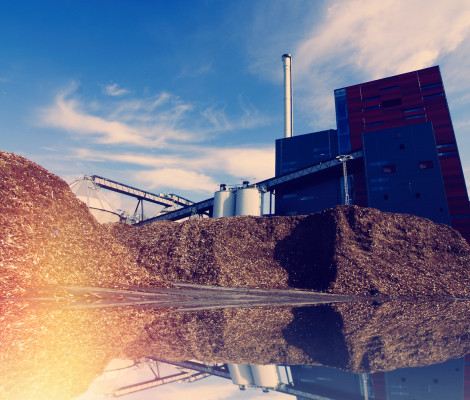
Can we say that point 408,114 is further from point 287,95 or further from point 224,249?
point 224,249

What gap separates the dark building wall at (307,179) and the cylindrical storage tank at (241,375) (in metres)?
44.4

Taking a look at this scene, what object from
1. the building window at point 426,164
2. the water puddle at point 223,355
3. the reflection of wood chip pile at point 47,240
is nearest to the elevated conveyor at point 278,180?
the building window at point 426,164

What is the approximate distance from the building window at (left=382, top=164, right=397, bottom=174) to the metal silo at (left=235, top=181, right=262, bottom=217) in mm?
18524

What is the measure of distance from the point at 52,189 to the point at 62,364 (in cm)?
1168

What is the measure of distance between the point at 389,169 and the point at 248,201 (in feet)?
67.7

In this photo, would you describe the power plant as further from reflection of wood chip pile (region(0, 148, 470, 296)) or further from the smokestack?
reflection of wood chip pile (region(0, 148, 470, 296))

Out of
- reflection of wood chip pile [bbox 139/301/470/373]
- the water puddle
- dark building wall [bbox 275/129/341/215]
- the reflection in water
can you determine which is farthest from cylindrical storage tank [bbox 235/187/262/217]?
the reflection in water

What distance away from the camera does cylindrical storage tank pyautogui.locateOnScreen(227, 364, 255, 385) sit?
386cm

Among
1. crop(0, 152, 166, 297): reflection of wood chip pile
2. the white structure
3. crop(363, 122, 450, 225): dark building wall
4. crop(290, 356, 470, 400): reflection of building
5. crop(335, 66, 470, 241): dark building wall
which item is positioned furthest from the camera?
the white structure

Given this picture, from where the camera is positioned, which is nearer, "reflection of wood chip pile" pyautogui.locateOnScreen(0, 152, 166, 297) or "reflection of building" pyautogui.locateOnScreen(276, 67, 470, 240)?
"reflection of wood chip pile" pyautogui.locateOnScreen(0, 152, 166, 297)

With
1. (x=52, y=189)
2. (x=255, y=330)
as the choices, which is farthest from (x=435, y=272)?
(x=52, y=189)

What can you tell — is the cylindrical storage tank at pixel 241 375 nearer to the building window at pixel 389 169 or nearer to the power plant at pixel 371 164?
the power plant at pixel 371 164

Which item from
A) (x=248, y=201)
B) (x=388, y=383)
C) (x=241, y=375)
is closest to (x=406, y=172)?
(x=248, y=201)

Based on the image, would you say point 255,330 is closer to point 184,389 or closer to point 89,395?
point 184,389
